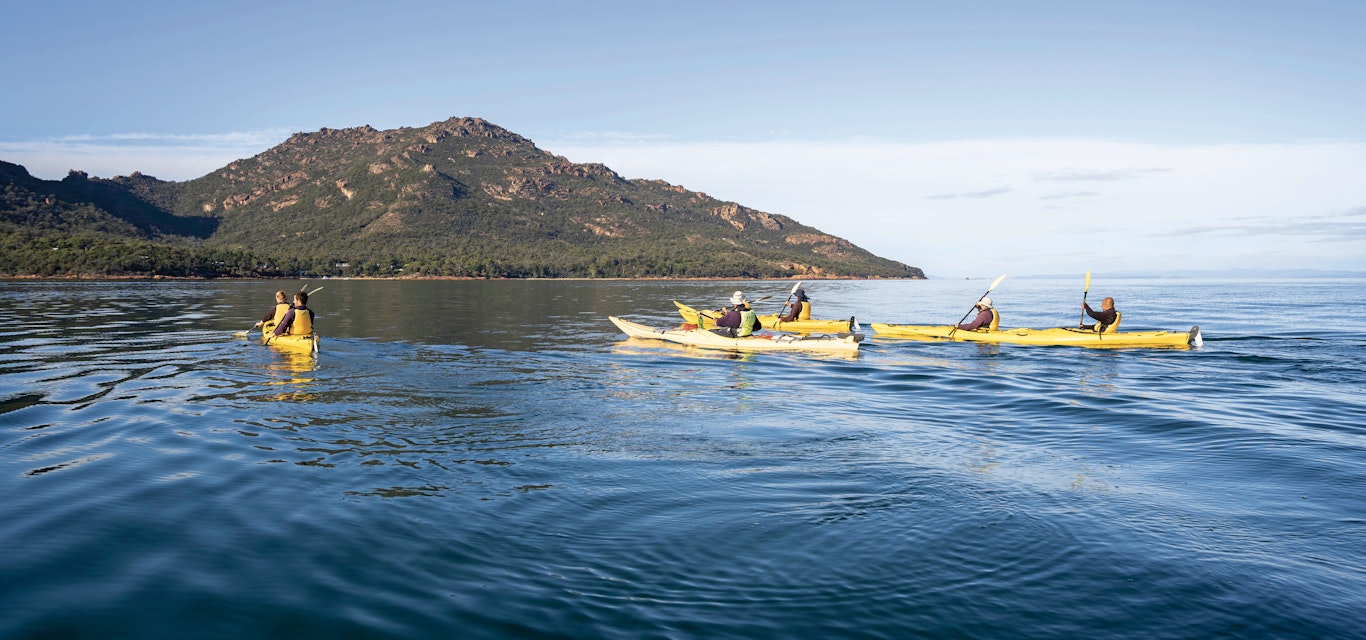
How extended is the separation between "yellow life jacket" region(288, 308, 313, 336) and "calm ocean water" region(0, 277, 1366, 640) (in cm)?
341

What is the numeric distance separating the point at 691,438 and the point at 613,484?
2995 millimetres

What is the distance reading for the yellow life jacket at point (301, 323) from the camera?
21922 millimetres

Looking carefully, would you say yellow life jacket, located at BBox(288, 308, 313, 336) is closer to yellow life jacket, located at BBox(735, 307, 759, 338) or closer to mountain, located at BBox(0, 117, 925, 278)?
yellow life jacket, located at BBox(735, 307, 759, 338)

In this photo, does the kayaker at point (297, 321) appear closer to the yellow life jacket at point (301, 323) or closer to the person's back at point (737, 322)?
the yellow life jacket at point (301, 323)

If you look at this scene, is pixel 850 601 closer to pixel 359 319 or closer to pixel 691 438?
pixel 691 438

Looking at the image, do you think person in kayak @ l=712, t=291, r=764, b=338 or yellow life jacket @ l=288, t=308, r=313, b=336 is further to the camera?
person in kayak @ l=712, t=291, r=764, b=338

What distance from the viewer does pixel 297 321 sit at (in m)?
21.9

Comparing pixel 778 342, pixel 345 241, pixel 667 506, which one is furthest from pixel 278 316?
pixel 345 241

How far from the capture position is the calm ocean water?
572cm

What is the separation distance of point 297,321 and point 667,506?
17552mm

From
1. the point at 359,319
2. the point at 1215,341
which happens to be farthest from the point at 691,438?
the point at 359,319

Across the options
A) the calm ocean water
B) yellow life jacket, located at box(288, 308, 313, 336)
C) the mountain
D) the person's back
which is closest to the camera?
the calm ocean water

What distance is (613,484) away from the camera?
912 centimetres

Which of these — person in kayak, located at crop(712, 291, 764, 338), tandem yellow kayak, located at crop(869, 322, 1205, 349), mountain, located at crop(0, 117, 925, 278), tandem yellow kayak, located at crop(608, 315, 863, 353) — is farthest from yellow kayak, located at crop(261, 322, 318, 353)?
mountain, located at crop(0, 117, 925, 278)
